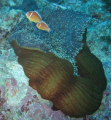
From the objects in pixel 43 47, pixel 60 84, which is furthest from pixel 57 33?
pixel 60 84

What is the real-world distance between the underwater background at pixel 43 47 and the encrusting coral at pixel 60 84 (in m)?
0.10

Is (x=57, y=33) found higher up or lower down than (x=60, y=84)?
higher up

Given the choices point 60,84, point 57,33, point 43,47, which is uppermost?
point 57,33

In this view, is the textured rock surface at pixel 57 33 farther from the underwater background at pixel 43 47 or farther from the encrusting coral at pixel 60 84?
the encrusting coral at pixel 60 84

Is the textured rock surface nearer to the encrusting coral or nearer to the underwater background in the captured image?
the underwater background

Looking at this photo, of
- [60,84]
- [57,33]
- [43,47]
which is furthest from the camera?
[57,33]

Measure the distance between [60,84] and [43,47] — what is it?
2.36 feet

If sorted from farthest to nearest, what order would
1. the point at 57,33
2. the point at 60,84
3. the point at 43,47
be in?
the point at 57,33
the point at 43,47
the point at 60,84

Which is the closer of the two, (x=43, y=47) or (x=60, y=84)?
(x=60, y=84)

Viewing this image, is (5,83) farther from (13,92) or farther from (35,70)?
(35,70)

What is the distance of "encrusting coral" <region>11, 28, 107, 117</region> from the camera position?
205 cm

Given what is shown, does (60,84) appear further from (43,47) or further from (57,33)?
(57,33)

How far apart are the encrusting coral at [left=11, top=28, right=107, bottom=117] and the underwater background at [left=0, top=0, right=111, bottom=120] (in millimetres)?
96

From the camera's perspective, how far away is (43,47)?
88.8 inches
